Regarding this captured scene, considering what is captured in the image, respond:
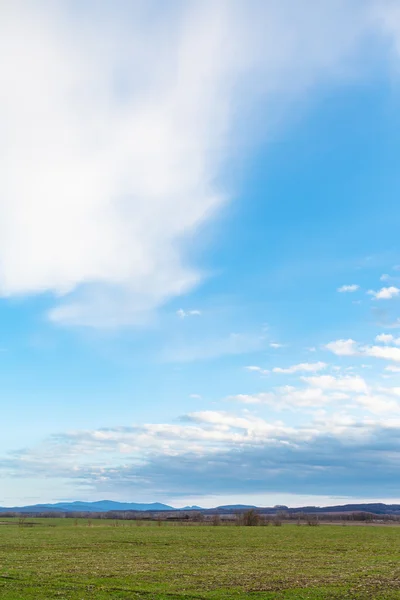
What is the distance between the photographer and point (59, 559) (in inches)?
1594

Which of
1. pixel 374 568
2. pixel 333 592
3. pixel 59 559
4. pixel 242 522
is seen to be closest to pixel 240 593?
pixel 333 592

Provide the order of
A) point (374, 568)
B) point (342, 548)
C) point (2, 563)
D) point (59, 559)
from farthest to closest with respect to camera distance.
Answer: point (342, 548), point (59, 559), point (2, 563), point (374, 568)

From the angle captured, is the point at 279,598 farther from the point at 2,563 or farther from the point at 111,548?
the point at 111,548

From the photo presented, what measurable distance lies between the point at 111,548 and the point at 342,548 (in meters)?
22.8

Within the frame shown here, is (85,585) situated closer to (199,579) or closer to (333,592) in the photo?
(199,579)

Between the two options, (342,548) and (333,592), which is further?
(342,548)

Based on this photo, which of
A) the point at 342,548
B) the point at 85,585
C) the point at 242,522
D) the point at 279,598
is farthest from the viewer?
the point at 242,522

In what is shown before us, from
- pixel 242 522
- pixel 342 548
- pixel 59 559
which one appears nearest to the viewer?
pixel 59 559

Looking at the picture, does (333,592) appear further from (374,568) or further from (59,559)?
(59,559)

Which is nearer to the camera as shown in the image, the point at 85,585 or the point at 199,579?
the point at 85,585

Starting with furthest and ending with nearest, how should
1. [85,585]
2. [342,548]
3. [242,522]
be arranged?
1. [242,522]
2. [342,548]
3. [85,585]

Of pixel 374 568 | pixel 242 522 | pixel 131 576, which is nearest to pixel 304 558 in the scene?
pixel 374 568

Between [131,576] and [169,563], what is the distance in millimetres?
8361

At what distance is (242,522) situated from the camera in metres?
119
